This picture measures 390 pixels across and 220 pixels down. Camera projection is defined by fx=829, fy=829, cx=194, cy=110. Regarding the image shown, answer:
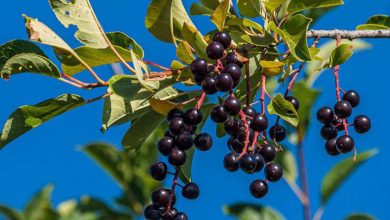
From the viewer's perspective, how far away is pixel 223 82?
171 centimetres

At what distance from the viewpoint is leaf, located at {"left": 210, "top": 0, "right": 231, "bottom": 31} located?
192 centimetres

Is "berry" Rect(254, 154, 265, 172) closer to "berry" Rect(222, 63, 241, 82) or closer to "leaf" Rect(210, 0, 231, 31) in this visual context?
"berry" Rect(222, 63, 241, 82)

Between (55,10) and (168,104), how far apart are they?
409 mm

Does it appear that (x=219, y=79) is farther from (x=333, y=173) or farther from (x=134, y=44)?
(x=333, y=173)

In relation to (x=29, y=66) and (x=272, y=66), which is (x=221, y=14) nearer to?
(x=272, y=66)

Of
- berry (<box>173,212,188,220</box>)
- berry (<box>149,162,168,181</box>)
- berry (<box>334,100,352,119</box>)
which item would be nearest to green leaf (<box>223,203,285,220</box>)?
berry (<box>334,100,352,119</box>)

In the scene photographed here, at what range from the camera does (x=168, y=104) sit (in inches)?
72.2

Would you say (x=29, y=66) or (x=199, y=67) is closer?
(x=199, y=67)

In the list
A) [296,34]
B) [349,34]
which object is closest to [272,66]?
[296,34]

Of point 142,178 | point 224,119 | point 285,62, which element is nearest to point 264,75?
point 285,62

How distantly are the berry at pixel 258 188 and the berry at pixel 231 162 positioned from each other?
0.28 ft

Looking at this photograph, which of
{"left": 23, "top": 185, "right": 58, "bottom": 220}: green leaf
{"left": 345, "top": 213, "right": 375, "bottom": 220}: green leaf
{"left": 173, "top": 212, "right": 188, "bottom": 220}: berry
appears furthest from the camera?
{"left": 23, "top": 185, "right": 58, "bottom": 220}: green leaf

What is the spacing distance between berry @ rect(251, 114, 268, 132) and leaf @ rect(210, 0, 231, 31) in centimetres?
27

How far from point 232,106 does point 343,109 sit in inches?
13.7
